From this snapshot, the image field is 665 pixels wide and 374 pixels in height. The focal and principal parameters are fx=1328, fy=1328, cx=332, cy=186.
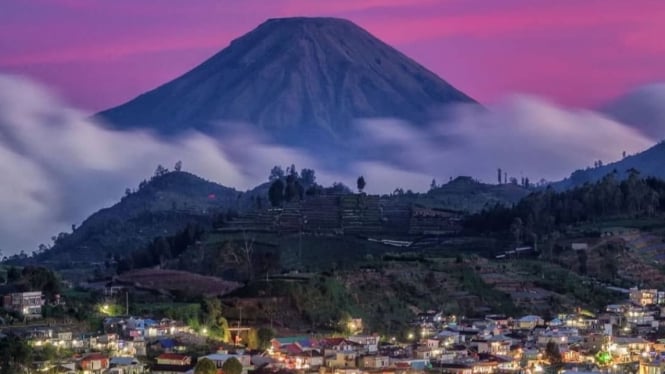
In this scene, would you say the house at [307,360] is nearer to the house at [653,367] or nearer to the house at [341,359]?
the house at [341,359]

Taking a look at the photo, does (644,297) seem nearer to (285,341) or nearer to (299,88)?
(285,341)

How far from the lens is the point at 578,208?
40.0 metres

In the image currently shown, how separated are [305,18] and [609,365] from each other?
76.4 m

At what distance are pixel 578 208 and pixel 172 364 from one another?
68.7 feet

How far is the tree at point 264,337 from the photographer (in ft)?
81.8

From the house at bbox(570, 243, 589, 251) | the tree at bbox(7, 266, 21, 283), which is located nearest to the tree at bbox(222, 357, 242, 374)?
the tree at bbox(7, 266, 21, 283)

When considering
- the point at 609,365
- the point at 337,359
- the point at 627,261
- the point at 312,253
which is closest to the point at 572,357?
the point at 609,365

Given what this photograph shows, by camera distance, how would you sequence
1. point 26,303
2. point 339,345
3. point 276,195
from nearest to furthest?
point 339,345 < point 26,303 < point 276,195

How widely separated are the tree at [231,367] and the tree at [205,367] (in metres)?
0.30

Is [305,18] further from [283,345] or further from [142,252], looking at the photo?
[283,345]

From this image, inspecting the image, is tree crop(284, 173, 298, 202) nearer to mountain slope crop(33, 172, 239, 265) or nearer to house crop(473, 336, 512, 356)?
mountain slope crop(33, 172, 239, 265)

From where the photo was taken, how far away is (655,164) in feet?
244

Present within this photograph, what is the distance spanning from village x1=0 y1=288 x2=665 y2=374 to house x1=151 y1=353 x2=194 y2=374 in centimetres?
2

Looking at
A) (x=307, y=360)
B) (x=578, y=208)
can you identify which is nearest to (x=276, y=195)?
(x=578, y=208)
